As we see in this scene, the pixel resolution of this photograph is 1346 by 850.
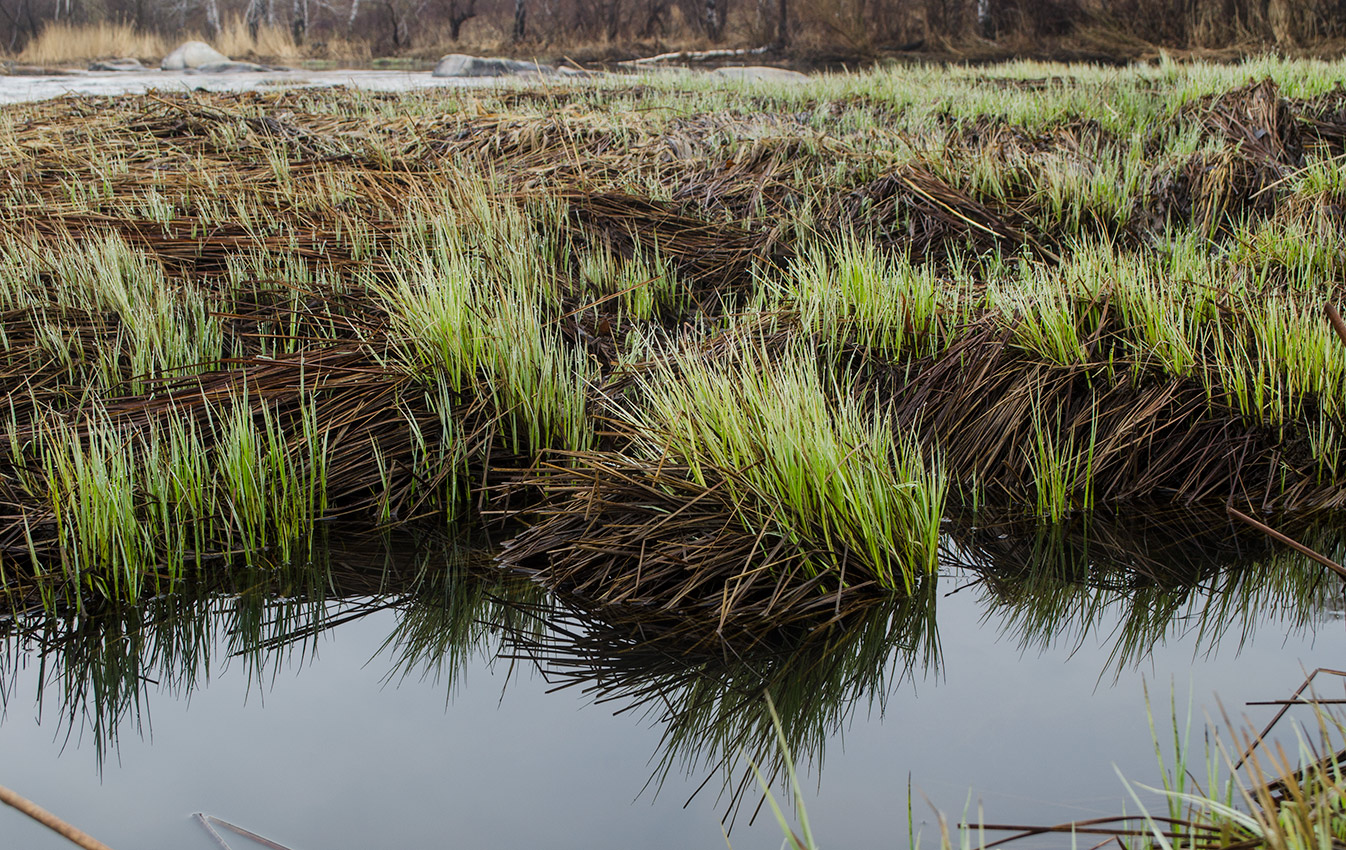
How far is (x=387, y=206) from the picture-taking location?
4.24 m

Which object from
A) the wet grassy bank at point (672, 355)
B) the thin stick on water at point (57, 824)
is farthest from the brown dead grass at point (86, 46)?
the thin stick on water at point (57, 824)

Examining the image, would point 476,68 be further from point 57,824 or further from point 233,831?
point 57,824

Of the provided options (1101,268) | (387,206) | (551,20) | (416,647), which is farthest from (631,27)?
(416,647)

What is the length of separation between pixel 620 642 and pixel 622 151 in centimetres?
395

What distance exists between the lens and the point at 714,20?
21.3 metres

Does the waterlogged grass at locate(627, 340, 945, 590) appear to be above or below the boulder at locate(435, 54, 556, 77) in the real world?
below

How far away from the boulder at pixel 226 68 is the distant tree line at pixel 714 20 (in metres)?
5.96

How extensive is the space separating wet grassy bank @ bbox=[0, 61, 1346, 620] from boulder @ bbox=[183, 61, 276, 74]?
41.3 feet

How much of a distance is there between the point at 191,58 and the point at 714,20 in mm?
10095

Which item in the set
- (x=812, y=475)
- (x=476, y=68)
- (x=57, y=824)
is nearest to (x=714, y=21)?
(x=476, y=68)

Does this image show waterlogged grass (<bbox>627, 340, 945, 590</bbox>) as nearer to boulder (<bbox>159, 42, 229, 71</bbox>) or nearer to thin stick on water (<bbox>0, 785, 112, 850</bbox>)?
thin stick on water (<bbox>0, 785, 112, 850</bbox>)

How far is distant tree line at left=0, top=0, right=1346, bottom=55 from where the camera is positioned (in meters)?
16.6

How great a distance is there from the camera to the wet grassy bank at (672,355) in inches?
81.9

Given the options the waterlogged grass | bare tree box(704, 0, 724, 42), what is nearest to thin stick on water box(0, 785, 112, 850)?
the waterlogged grass
